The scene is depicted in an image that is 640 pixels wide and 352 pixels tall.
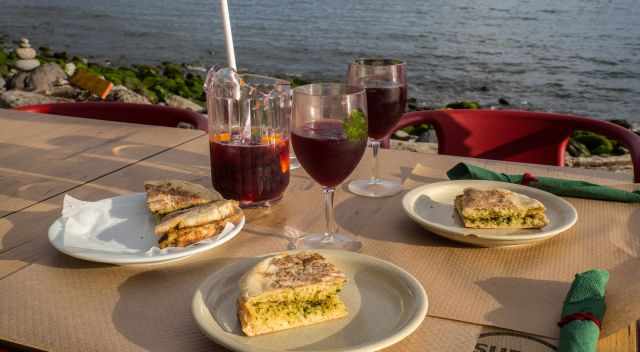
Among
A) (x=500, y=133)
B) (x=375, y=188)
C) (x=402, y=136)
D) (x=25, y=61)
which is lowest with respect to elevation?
(x=402, y=136)

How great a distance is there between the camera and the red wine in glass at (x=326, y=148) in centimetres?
146

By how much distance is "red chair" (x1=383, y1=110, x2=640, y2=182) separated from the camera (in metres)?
3.03

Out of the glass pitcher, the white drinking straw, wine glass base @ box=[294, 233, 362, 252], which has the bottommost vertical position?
wine glass base @ box=[294, 233, 362, 252]

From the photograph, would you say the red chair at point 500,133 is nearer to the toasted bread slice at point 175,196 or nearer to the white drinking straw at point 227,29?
the white drinking straw at point 227,29

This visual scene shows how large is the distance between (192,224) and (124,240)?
0.18 meters

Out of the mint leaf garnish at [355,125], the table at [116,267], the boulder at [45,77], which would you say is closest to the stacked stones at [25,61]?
the boulder at [45,77]

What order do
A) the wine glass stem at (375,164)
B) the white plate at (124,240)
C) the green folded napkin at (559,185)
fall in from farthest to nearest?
the wine glass stem at (375,164), the green folded napkin at (559,185), the white plate at (124,240)

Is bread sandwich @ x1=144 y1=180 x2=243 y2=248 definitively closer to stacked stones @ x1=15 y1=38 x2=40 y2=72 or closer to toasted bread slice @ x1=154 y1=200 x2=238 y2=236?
toasted bread slice @ x1=154 y1=200 x2=238 y2=236

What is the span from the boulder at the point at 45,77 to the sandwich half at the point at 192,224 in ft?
31.6

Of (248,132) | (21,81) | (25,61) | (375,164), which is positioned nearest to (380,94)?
(375,164)

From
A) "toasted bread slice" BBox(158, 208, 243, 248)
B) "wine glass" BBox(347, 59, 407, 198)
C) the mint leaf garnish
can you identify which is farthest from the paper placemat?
"toasted bread slice" BBox(158, 208, 243, 248)

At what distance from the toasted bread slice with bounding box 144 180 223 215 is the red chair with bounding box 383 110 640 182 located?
4.91ft

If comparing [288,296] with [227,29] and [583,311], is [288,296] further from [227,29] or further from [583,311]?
[227,29]

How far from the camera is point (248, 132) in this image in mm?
1753
